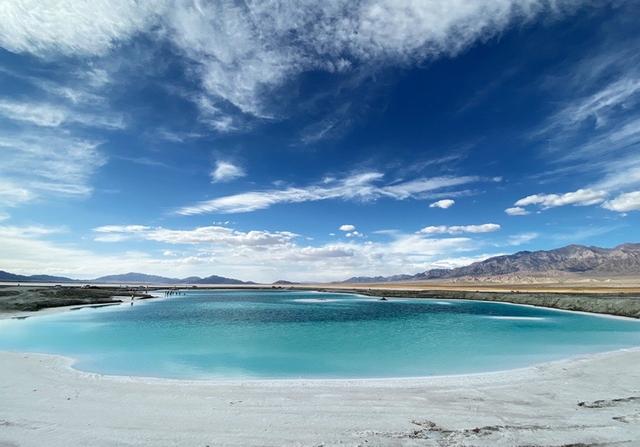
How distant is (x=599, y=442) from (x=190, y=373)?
14.0m

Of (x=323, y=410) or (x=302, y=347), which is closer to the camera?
(x=323, y=410)

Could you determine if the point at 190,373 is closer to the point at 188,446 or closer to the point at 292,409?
the point at 292,409

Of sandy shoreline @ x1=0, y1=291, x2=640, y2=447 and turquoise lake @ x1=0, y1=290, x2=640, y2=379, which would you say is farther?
turquoise lake @ x1=0, y1=290, x2=640, y2=379

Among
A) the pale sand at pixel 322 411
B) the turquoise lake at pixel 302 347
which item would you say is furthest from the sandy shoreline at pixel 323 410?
the turquoise lake at pixel 302 347

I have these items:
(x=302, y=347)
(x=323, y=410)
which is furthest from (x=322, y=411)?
(x=302, y=347)

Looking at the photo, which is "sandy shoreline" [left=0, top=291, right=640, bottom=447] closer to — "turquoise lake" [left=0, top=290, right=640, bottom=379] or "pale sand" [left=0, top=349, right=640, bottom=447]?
"pale sand" [left=0, top=349, right=640, bottom=447]

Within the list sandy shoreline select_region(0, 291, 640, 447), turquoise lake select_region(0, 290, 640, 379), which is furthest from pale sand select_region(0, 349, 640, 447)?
turquoise lake select_region(0, 290, 640, 379)

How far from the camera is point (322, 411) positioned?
10.3 m

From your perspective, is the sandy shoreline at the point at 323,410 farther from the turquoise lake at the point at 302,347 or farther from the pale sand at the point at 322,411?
the turquoise lake at the point at 302,347

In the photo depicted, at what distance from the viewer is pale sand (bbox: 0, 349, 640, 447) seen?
8.34 metres

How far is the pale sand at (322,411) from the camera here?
8.34 m

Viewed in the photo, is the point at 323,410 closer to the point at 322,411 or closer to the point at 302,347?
the point at 322,411

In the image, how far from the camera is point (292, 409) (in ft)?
34.3

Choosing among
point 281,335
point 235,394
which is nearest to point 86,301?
point 281,335
